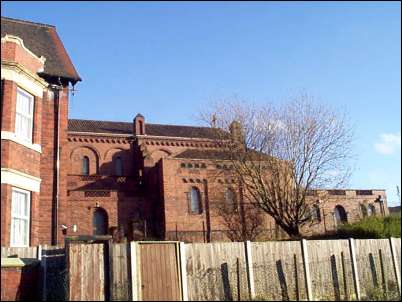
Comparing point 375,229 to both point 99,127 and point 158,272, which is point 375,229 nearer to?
point 158,272

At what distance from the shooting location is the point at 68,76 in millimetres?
19281

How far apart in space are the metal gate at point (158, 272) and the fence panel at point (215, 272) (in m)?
0.56

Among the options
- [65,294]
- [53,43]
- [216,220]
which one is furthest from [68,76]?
[216,220]

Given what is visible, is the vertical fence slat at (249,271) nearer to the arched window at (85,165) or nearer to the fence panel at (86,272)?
the fence panel at (86,272)

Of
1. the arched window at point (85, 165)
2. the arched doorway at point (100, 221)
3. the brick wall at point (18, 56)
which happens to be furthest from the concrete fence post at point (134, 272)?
the arched window at point (85, 165)

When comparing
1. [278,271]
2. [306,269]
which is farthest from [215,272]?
[306,269]

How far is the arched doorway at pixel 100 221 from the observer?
3609 centimetres

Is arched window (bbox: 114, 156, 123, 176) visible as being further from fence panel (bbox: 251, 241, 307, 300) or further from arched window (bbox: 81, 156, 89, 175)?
fence panel (bbox: 251, 241, 307, 300)

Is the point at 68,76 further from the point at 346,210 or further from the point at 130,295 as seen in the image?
the point at 346,210

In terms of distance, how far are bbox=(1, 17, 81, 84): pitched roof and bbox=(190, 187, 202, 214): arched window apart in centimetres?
1781

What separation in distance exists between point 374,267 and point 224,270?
226 inches

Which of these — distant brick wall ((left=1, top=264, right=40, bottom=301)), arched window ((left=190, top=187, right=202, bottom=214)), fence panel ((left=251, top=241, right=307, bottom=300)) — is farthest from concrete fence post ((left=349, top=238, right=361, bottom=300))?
arched window ((left=190, top=187, right=202, bottom=214))

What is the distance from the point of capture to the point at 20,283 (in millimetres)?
12805

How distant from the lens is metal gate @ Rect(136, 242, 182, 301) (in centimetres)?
1188
